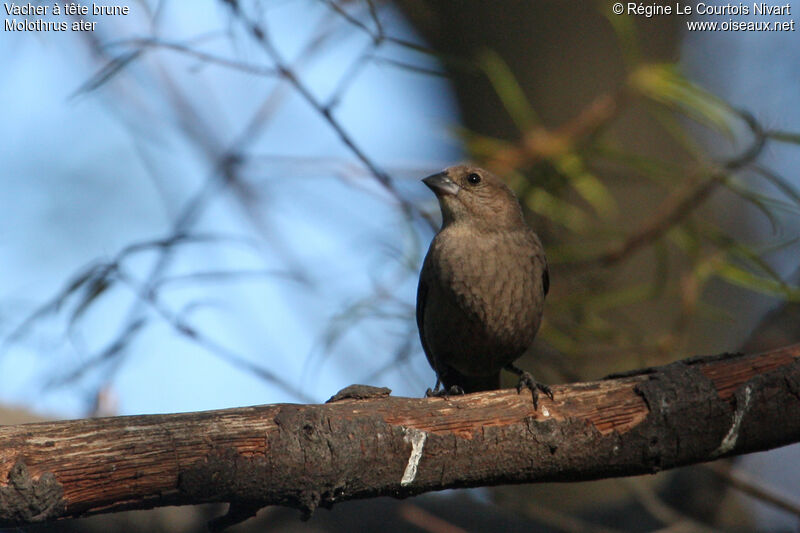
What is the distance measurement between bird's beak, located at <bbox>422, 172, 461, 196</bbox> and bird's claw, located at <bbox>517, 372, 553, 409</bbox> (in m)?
1.50

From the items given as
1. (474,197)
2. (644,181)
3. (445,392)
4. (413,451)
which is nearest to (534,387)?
(413,451)

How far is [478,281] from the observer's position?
4203mm

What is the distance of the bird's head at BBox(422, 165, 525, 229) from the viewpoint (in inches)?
178

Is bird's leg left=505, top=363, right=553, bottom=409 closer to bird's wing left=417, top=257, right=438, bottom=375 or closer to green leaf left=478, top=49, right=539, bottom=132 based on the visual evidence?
bird's wing left=417, top=257, right=438, bottom=375

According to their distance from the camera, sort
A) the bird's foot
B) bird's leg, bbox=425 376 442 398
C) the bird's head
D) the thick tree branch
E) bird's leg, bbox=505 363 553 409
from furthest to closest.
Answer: the bird's head → bird's leg, bbox=425 376 442 398 → the bird's foot → bird's leg, bbox=505 363 553 409 → the thick tree branch

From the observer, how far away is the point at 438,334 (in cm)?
437

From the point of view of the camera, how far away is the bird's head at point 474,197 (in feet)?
14.9

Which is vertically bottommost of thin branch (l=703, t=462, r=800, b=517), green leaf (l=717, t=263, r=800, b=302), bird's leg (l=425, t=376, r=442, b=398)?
thin branch (l=703, t=462, r=800, b=517)

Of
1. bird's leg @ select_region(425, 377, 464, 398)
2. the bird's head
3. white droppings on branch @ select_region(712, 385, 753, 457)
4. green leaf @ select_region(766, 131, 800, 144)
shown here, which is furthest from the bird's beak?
white droppings on branch @ select_region(712, 385, 753, 457)

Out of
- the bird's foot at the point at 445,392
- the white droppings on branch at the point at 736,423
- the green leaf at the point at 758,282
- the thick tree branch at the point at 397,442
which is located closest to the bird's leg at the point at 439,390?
the bird's foot at the point at 445,392

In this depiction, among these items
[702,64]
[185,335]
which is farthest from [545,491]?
[702,64]

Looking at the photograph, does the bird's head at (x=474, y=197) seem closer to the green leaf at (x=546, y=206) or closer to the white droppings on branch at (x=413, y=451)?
the green leaf at (x=546, y=206)

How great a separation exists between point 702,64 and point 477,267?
4453 millimetres

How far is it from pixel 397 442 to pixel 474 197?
192 cm
